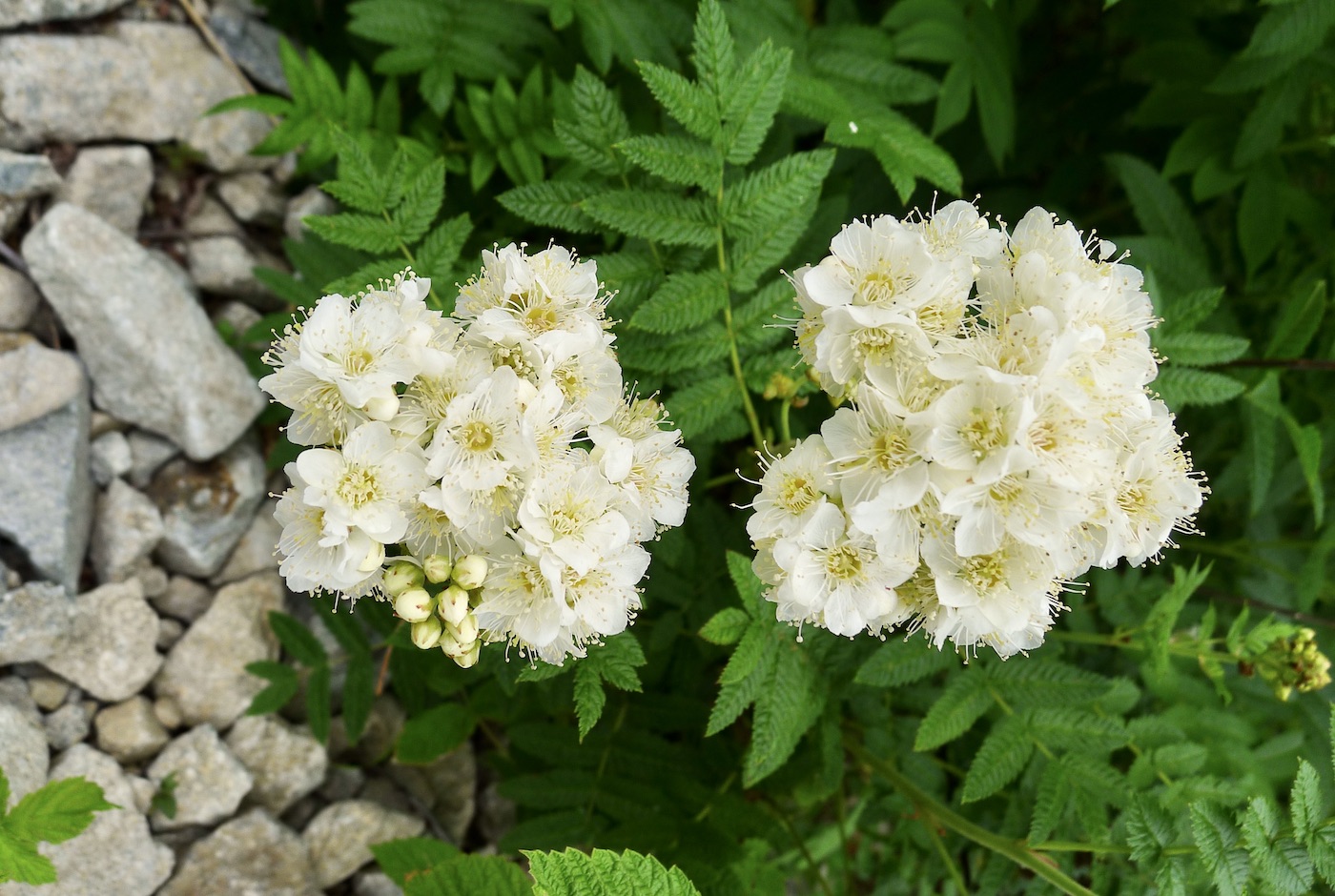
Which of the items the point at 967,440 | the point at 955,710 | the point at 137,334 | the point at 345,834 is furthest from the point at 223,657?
→ the point at 967,440

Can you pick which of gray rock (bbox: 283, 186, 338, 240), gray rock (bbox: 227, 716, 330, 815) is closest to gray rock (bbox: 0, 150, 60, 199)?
gray rock (bbox: 283, 186, 338, 240)

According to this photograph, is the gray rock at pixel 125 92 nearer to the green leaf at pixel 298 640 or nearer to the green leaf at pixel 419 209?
the green leaf at pixel 419 209

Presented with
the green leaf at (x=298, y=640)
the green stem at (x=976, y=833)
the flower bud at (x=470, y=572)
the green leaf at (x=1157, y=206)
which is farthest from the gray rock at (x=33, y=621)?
the green leaf at (x=1157, y=206)

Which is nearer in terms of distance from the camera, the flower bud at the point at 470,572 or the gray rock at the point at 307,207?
the flower bud at the point at 470,572

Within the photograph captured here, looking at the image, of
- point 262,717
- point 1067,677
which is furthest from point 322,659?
point 1067,677

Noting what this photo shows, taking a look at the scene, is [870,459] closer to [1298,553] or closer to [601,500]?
[601,500]
